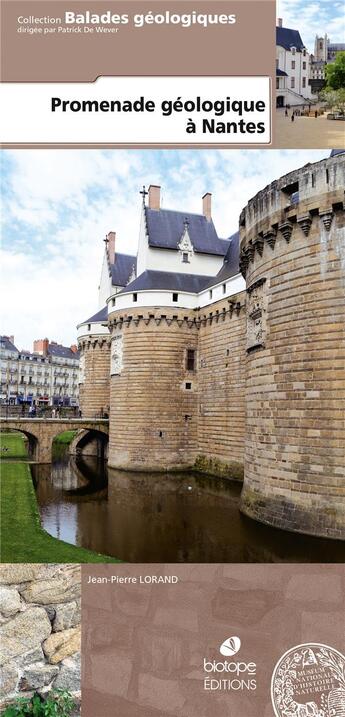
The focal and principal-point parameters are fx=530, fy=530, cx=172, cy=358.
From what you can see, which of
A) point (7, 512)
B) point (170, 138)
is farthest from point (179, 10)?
point (7, 512)

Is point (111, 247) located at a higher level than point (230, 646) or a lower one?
higher

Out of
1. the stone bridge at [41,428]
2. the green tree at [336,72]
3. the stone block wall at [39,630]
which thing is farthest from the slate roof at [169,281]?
the stone block wall at [39,630]

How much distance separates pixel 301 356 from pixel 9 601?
7.01 m

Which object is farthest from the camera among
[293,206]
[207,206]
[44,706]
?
[207,206]

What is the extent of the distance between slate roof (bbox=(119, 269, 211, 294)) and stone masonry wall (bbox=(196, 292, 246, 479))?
62.1 inches

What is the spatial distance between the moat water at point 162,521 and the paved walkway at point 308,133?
6057mm

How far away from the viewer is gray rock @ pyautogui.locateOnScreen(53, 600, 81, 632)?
18.7 feet

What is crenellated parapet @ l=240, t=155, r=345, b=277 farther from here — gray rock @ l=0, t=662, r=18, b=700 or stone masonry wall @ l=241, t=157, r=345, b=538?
gray rock @ l=0, t=662, r=18, b=700

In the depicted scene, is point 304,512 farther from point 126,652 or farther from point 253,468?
point 126,652

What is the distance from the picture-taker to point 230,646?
559cm

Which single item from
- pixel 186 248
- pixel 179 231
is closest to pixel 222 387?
pixel 186 248

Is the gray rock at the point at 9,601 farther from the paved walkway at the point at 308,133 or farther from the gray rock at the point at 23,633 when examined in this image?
the paved walkway at the point at 308,133

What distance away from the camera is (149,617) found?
5680mm

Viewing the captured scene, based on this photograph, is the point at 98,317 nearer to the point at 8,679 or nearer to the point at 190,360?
the point at 190,360
